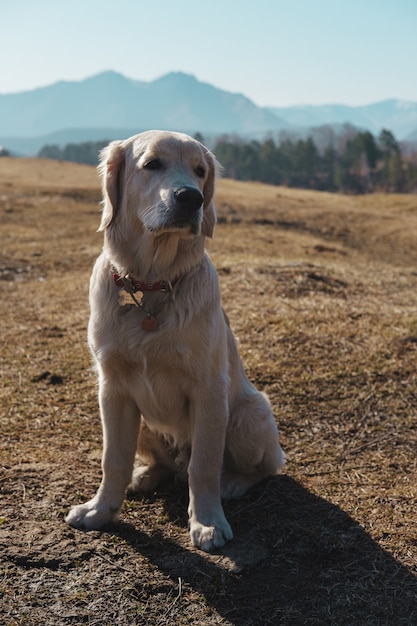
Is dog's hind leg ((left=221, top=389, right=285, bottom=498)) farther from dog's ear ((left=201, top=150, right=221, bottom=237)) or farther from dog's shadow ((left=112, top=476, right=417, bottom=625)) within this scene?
dog's ear ((left=201, top=150, right=221, bottom=237))

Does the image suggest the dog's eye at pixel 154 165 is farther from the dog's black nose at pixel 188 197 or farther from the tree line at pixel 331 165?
the tree line at pixel 331 165

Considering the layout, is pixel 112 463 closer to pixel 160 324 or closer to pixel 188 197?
pixel 160 324

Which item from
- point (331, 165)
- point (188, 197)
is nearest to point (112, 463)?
point (188, 197)

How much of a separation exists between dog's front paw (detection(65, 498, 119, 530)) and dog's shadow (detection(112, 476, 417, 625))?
0.08m

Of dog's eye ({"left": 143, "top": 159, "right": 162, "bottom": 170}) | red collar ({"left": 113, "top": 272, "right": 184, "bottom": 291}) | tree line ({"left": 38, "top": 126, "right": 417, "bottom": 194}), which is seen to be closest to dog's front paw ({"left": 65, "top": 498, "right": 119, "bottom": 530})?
red collar ({"left": 113, "top": 272, "right": 184, "bottom": 291})

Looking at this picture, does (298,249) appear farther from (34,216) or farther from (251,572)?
(251,572)

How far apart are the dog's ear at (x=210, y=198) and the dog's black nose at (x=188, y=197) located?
0.39m

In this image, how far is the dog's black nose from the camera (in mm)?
3094

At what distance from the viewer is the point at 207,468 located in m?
3.46

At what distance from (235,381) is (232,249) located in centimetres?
728

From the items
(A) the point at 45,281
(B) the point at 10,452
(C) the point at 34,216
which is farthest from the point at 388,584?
(C) the point at 34,216

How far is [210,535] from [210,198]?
5.98ft

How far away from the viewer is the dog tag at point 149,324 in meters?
3.31

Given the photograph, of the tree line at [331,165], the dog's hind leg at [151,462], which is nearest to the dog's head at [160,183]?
the dog's hind leg at [151,462]
